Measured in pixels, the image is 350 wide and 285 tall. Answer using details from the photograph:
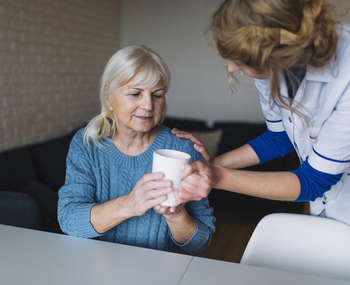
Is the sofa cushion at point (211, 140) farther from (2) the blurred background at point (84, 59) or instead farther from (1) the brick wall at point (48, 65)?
(1) the brick wall at point (48, 65)

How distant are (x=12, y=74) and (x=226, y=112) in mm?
2661

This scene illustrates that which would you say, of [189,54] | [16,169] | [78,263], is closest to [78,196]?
[78,263]

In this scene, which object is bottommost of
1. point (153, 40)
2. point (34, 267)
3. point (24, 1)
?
point (34, 267)

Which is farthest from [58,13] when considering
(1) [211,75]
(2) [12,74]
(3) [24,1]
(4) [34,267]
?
(4) [34,267]

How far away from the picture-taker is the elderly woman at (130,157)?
1.23 metres

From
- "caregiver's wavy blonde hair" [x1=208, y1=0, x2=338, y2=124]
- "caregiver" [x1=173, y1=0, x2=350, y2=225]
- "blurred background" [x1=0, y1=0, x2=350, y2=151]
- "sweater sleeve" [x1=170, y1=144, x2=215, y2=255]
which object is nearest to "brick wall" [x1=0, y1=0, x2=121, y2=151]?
"blurred background" [x1=0, y1=0, x2=350, y2=151]

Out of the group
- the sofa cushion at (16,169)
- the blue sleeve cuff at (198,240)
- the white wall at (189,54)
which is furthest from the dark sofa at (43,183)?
the blue sleeve cuff at (198,240)

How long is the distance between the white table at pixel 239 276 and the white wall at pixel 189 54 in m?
3.47

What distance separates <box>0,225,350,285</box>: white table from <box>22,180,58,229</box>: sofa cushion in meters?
1.52

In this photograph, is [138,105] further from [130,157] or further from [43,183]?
[43,183]

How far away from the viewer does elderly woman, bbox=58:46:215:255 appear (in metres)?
1.23

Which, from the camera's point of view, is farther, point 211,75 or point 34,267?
point 211,75

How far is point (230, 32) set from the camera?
860mm

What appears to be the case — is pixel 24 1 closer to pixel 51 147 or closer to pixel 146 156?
pixel 51 147
